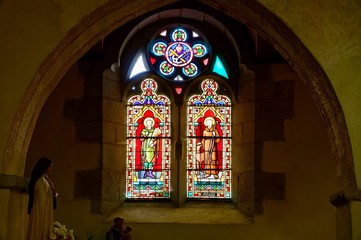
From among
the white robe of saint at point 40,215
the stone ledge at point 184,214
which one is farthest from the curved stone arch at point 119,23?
the stone ledge at point 184,214

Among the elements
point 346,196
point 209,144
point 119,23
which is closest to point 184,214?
point 209,144

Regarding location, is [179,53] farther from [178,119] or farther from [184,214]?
[184,214]

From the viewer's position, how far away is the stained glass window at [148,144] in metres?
12.3

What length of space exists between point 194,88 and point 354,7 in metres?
3.80

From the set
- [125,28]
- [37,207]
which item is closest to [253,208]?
[125,28]

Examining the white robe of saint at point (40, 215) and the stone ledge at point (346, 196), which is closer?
the stone ledge at point (346, 196)

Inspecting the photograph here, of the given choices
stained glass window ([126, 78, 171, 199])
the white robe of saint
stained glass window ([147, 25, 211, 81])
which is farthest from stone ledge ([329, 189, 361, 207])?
stained glass window ([147, 25, 211, 81])

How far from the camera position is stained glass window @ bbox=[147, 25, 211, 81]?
492 inches

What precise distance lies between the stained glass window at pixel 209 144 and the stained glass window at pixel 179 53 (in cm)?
25

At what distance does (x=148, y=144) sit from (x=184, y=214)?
3.27 feet

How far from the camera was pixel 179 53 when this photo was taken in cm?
1253

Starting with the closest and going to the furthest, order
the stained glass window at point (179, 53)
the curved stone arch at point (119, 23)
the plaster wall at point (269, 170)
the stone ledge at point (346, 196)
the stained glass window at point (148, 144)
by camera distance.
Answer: the stone ledge at point (346, 196) < the curved stone arch at point (119, 23) < the plaster wall at point (269, 170) < the stained glass window at point (148, 144) < the stained glass window at point (179, 53)

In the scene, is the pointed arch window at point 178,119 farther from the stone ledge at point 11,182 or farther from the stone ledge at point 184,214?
the stone ledge at point 11,182

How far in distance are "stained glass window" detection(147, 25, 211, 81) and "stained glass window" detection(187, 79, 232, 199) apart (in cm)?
25
